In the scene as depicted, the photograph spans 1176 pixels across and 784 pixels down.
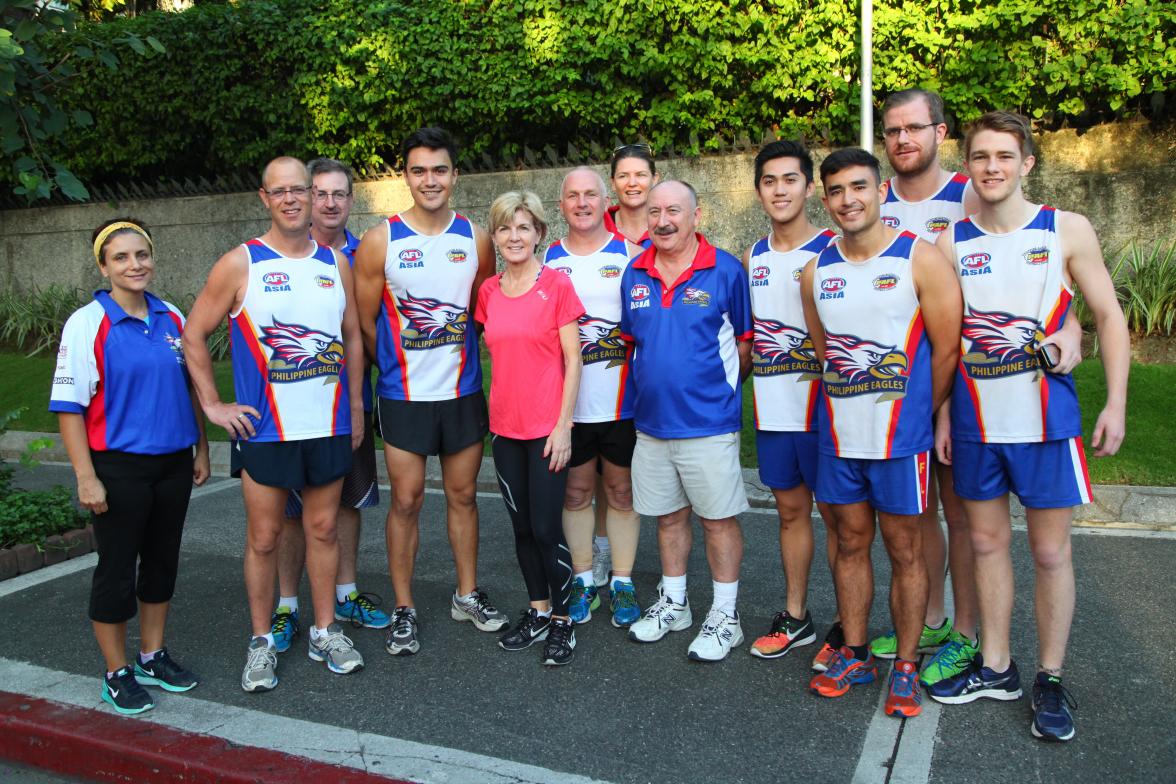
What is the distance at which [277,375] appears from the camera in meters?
4.23

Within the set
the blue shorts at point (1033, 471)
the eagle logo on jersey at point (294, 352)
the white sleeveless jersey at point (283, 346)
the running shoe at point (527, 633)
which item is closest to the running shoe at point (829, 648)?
the blue shorts at point (1033, 471)

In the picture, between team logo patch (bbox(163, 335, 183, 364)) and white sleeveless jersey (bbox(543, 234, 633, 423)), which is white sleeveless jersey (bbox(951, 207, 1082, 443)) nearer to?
white sleeveless jersey (bbox(543, 234, 633, 423))

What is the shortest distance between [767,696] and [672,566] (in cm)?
85

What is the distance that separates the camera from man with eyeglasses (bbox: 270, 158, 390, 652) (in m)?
4.89

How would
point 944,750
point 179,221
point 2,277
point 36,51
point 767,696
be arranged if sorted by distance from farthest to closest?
point 2,277
point 179,221
point 36,51
point 767,696
point 944,750

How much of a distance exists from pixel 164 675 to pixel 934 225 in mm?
3820

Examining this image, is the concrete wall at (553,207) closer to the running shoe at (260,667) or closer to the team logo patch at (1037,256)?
the team logo patch at (1037,256)

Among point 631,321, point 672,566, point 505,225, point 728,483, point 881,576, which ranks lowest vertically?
point 881,576

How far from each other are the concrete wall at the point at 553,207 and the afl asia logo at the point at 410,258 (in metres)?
7.06

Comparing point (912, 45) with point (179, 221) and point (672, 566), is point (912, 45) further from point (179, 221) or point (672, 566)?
point (179, 221)

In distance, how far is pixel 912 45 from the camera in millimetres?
9953

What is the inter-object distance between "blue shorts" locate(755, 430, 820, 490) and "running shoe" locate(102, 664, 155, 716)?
9.06 ft

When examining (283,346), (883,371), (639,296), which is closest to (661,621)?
(639,296)

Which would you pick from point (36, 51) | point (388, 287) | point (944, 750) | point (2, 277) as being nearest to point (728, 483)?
point (944, 750)
